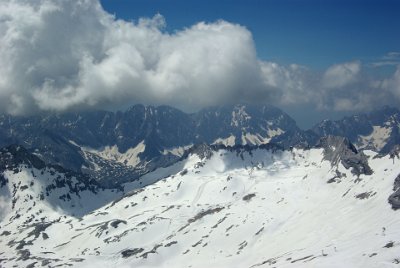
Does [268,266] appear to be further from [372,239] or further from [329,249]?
[372,239]

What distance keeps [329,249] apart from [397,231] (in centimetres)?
2727

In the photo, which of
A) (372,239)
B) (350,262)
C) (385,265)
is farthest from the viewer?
(372,239)

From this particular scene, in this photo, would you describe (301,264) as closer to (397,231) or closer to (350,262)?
(350,262)

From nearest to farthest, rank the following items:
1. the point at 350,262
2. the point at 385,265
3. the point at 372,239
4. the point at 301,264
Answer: the point at 385,265, the point at 350,262, the point at 301,264, the point at 372,239

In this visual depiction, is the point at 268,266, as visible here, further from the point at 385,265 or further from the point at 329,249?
the point at 385,265

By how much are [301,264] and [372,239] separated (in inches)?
1437

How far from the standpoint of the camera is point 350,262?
149000 mm

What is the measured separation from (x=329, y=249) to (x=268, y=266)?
968 inches

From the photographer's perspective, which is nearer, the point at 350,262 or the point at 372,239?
the point at 350,262

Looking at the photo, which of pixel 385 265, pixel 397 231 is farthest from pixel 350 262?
pixel 397 231

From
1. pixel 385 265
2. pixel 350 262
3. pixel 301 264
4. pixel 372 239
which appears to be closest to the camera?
pixel 385 265

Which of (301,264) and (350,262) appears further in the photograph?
(301,264)

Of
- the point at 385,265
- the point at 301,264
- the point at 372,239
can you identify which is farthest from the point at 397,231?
the point at 385,265

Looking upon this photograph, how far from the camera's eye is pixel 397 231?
19162cm
